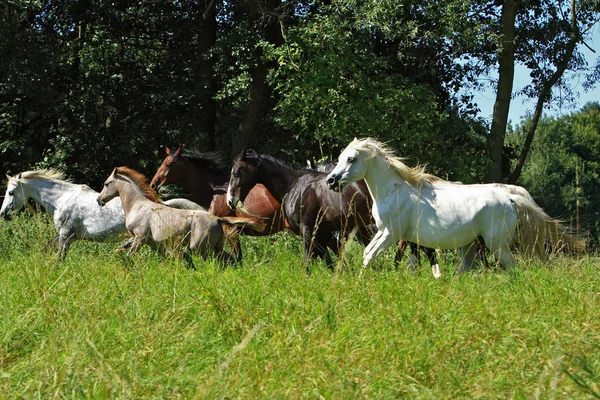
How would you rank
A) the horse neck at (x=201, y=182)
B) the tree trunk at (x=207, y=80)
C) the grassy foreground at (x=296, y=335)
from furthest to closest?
the tree trunk at (x=207, y=80)
the horse neck at (x=201, y=182)
the grassy foreground at (x=296, y=335)

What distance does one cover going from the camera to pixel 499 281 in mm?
7164

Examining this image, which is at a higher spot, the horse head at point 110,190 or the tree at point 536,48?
the tree at point 536,48

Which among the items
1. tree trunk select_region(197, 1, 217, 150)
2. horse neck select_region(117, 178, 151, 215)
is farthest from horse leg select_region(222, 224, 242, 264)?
tree trunk select_region(197, 1, 217, 150)

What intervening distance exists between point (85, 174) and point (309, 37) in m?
6.64

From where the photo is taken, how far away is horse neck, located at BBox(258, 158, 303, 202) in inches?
414

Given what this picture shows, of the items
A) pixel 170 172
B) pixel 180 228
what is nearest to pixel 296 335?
pixel 180 228

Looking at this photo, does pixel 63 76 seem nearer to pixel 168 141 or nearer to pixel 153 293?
pixel 168 141

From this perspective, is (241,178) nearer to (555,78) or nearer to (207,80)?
(207,80)

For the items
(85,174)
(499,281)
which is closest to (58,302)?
(499,281)

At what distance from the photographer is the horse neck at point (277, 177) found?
10.5 meters

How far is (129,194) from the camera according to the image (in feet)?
31.3

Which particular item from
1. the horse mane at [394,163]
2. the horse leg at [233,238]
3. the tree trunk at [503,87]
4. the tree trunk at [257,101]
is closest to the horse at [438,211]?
the horse mane at [394,163]

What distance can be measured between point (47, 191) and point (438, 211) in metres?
6.07

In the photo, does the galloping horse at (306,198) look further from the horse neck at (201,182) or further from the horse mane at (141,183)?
the horse neck at (201,182)
